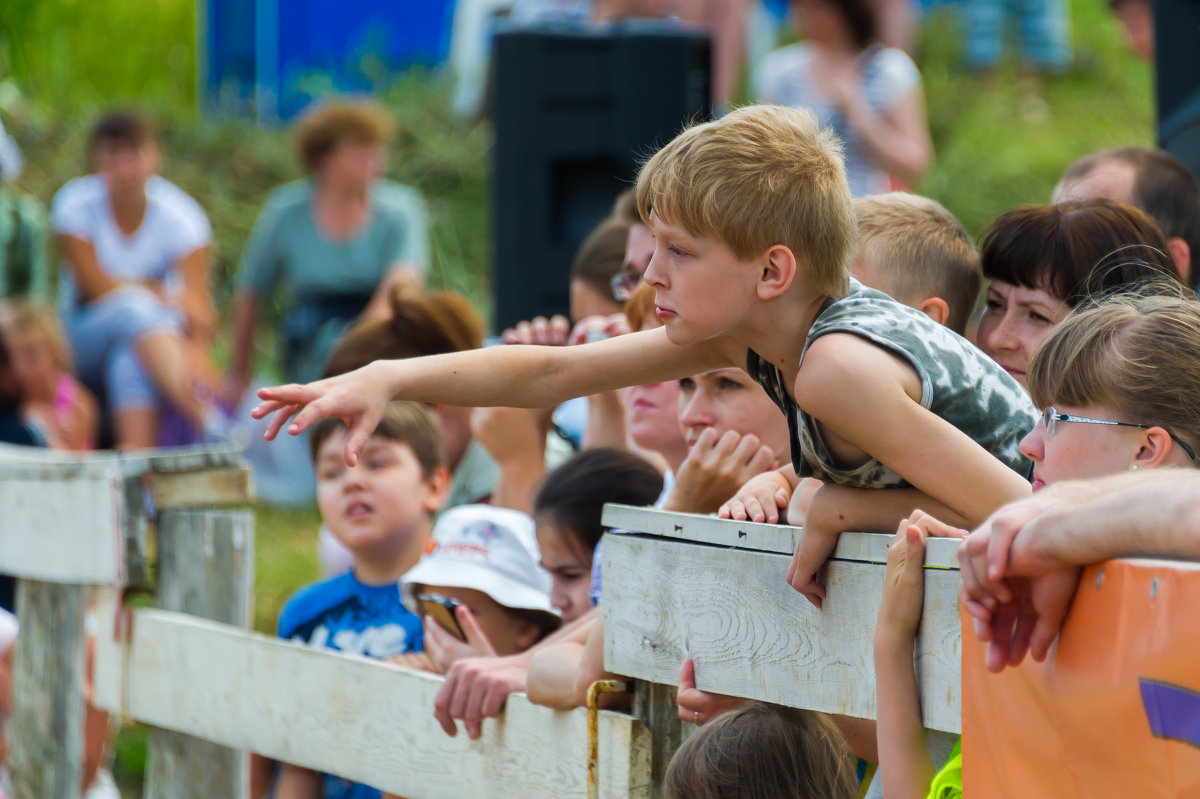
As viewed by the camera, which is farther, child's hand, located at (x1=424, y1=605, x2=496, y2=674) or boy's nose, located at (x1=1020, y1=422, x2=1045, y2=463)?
child's hand, located at (x1=424, y1=605, x2=496, y2=674)

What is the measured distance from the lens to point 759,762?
1854mm

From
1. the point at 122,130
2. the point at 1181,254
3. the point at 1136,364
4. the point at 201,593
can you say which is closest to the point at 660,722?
the point at 1136,364

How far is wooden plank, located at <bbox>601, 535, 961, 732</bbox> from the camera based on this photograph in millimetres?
1654

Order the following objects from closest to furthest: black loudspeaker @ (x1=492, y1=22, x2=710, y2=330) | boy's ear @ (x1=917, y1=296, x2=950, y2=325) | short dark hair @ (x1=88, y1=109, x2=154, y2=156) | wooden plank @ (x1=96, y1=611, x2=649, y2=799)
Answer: wooden plank @ (x1=96, y1=611, x2=649, y2=799), boy's ear @ (x1=917, y1=296, x2=950, y2=325), black loudspeaker @ (x1=492, y1=22, x2=710, y2=330), short dark hair @ (x1=88, y1=109, x2=154, y2=156)

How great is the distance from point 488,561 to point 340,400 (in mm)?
983

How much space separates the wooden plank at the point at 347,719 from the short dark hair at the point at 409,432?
20.4 inches

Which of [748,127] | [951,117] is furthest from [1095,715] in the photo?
[951,117]

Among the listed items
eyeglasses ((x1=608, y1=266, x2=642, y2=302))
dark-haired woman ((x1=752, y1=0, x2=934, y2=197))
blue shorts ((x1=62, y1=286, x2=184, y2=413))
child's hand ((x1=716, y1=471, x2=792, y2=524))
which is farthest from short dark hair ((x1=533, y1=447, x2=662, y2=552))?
blue shorts ((x1=62, y1=286, x2=184, y2=413))

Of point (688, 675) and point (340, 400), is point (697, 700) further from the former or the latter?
point (340, 400)

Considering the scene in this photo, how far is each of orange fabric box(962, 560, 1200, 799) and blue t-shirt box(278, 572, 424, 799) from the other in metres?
1.90

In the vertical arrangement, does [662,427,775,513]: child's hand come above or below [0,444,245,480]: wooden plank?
above

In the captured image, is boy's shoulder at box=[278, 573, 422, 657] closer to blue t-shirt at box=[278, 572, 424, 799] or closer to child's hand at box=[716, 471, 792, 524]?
blue t-shirt at box=[278, 572, 424, 799]

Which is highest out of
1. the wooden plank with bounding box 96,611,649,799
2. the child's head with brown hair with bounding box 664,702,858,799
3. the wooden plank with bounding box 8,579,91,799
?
the child's head with brown hair with bounding box 664,702,858,799

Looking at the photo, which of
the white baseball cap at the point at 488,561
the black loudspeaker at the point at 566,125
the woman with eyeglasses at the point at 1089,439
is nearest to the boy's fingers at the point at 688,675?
the woman with eyeglasses at the point at 1089,439
